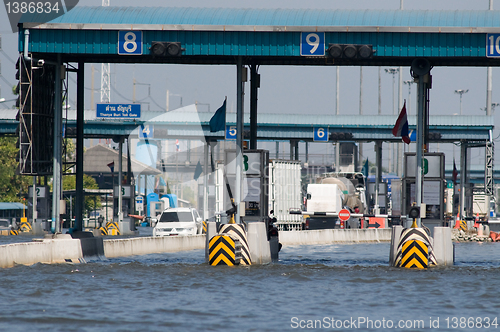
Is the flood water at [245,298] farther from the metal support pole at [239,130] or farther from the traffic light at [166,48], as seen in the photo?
the traffic light at [166,48]

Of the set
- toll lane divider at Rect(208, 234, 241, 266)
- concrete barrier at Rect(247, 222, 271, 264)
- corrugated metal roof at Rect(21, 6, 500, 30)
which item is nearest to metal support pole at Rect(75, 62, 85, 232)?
corrugated metal roof at Rect(21, 6, 500, 30)

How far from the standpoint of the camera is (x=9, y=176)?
65.4 meters

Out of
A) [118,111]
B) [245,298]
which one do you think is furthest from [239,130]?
[118,111]

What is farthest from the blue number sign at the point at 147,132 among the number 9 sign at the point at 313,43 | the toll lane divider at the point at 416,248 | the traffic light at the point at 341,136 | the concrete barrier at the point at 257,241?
the toll lane divider at the point at 416,248

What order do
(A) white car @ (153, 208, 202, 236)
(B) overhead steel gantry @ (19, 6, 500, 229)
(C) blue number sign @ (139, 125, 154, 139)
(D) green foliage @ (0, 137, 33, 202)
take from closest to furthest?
(B) overhead steel gantry @ (19, 6, 500, 229)
(A) white car @ (153, 208, 202, 236)
(C) blue number sign @ (139, 125, 154, 139)
(D) green foliage @ (0, 137, 33, 202)

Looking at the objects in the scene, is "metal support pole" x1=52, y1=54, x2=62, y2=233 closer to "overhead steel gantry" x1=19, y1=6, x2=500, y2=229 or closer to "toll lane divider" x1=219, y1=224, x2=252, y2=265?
"overhead steel gantry" x1=19, y1=6, x2=500, y2=229

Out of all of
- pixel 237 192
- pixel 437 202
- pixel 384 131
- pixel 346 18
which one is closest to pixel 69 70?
pixel 237 192

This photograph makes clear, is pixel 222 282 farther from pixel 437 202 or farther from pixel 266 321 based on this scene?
pixel 437 202

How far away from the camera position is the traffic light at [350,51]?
2243cm

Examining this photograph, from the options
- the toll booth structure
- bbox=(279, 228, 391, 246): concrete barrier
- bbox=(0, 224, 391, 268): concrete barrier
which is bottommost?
bbox=(279, 228, 391, 246): concrete barrier

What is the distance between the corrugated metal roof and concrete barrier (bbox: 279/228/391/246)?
15.8 meters

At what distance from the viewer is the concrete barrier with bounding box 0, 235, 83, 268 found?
19.9 metres

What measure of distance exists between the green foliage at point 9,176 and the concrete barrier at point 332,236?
35.2 metres

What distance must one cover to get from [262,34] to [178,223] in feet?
43.7
